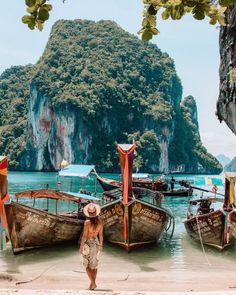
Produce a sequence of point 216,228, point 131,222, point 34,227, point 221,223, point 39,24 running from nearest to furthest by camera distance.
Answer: point 39,24
point 34,227
point 131,222
point 221,223
point 216,228

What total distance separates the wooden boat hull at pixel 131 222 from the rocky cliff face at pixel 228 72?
6068mm

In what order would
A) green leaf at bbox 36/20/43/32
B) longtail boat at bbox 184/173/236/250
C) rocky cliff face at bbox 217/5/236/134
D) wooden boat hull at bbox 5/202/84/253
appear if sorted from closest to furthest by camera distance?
green leaf at bbox 36/20/43/32, wooden boat hull at bbox 5/202/84/253, longtail boat at bbox 184/173/236/250, rocky cliff face at bbox 217/5/236/134

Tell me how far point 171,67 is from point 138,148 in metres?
25.1

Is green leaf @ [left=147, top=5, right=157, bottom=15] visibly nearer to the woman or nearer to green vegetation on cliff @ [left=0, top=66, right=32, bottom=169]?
the woman

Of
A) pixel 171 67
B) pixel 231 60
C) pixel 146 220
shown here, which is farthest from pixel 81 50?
pixel 146 220

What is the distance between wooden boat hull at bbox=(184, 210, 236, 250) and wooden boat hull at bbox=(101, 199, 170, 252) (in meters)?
1.17

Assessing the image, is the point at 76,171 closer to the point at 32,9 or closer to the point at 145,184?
the point at 32,9

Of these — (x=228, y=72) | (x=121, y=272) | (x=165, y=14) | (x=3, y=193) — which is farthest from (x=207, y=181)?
(x=165, y=14)

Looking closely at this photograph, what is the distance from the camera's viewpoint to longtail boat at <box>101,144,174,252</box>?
9664 millimetres

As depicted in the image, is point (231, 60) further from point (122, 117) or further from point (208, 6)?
point (122, 117)

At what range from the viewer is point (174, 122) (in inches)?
3460

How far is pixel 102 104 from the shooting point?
75375 mm

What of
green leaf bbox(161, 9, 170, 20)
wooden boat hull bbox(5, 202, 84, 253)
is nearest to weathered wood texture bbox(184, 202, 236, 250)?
wooden boat hull bbox(5, 202, 84, 253)

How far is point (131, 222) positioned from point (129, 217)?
155 mm
